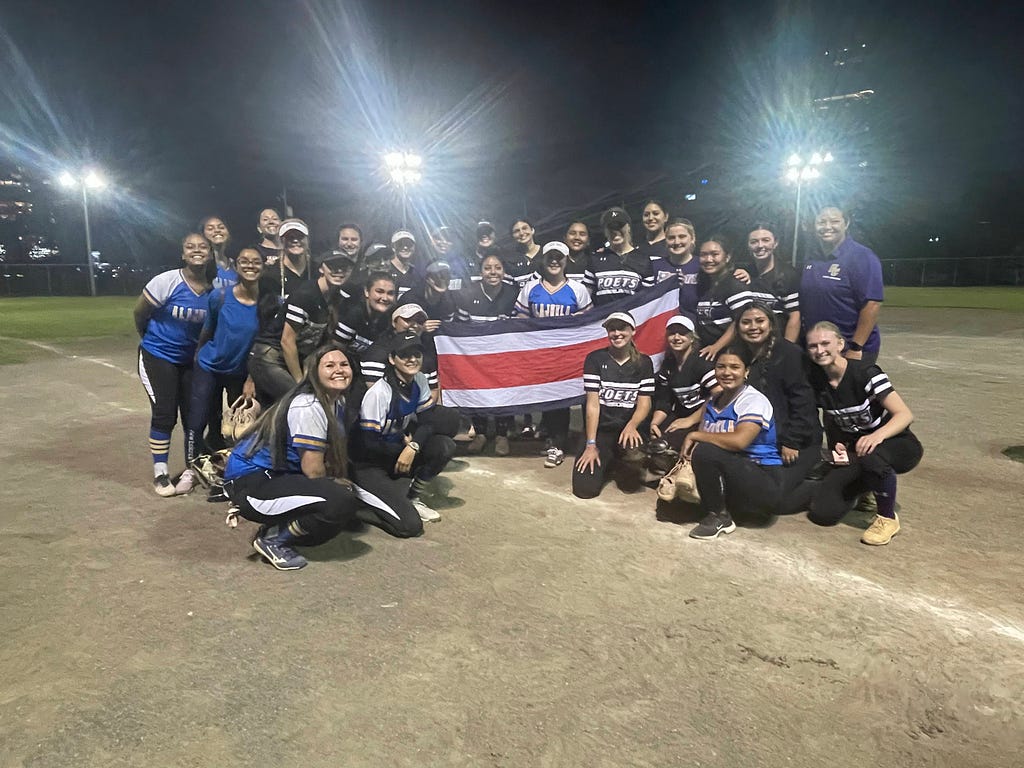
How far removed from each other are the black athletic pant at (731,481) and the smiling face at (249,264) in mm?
3199

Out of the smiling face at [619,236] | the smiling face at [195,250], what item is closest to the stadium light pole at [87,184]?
the smiling face at [195,250]

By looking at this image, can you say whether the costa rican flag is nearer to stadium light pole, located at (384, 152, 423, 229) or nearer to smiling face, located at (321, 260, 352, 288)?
smiling face, located at (321, 260, 352, 288)

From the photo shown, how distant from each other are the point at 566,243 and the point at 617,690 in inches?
183

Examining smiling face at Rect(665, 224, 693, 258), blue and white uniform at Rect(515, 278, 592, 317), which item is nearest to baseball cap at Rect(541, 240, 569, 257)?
blue and white uniform at Rect(515, 278, 592, 317)

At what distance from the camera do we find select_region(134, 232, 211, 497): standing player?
191 inches

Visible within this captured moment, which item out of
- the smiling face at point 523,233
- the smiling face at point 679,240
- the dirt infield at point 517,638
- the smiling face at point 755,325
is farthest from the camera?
the smiling face at point 523,233

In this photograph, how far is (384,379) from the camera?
4504mm

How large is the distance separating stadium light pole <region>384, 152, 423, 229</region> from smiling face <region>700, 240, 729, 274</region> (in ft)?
77.9

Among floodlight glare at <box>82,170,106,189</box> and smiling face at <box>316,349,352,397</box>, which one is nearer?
smiling face at <box>316,349,352,397</box>

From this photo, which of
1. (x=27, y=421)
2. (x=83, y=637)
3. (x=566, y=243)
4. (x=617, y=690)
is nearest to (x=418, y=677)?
(x=617, y=690)

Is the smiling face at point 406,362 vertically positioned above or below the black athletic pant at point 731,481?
above

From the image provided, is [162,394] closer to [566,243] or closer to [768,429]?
[566,243]

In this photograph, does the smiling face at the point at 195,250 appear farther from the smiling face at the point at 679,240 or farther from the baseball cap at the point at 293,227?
the smiling face at the point at 679,240

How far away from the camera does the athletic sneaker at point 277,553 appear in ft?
12.3
